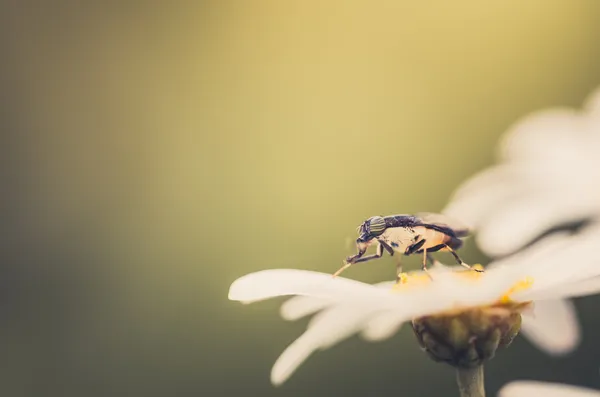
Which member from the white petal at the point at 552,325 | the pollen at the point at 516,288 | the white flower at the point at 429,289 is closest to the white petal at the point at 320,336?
the white flower at the point at 429,289

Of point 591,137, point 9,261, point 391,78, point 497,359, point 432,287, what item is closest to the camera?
point 432,287

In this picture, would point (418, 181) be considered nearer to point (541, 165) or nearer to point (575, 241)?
point (541, 165)

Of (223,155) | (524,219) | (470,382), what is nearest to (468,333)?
(470,382)

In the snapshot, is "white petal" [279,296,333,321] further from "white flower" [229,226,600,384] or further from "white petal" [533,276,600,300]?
"white petal" [533,276,600,300]

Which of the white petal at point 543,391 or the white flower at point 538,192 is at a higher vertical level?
the white flower at point 538,192

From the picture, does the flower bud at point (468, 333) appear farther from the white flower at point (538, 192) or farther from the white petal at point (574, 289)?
the white flower at point (538, 192)

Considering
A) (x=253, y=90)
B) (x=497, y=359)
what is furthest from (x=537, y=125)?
(x=253, y=90)

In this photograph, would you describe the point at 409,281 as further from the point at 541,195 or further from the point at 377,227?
the point at 541,195
